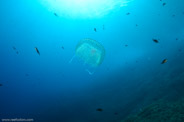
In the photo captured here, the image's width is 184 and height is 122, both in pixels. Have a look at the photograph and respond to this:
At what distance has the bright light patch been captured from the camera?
83.4 feet

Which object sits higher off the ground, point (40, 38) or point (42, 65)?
point (42, 65)

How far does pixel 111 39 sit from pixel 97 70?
434 inches

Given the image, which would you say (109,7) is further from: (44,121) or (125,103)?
(44,121)

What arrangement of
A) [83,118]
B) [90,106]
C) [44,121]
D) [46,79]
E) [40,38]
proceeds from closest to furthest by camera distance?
1. [83,118]
2. [90,106]
3. [44,121]
4. [40,38]
5. [46,79]

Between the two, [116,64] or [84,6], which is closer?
[84,6]

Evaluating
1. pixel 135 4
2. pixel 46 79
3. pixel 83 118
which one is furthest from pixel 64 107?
pixel 46 79

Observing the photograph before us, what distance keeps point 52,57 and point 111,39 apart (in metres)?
29.3

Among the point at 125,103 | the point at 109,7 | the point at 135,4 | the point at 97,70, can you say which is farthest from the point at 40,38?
the point at 125,103

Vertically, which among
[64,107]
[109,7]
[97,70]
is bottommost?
[64,107]

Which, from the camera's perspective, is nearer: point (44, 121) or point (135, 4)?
point (44, 121)

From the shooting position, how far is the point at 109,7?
2778 centimetres

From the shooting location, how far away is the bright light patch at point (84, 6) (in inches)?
1001

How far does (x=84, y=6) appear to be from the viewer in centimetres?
2745

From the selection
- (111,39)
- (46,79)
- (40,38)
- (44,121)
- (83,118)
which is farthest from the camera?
(46,79)
